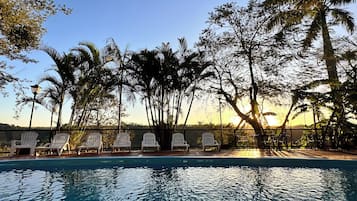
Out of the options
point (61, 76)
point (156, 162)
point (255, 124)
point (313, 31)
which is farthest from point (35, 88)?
point (313, 31)

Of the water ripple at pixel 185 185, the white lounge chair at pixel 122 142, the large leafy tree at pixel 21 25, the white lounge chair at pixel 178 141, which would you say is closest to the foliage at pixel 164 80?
the white lounge chair at pixel 178 141

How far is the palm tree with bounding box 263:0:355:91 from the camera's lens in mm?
10344

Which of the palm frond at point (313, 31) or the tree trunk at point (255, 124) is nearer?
the tree trunk at point (255, 124)

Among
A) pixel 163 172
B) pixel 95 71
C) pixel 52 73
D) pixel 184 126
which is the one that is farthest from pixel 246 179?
pixel 52 73

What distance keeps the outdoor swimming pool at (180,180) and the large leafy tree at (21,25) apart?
3.94 m

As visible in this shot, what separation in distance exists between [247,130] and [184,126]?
2961mm

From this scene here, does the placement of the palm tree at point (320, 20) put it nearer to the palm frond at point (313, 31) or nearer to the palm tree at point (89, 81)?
the palm frond at point (313, 31)

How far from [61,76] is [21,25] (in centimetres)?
242

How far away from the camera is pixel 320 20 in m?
11.9

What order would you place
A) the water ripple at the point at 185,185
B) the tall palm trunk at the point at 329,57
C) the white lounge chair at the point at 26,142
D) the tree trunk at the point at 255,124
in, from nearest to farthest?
the water ripple at the point at 185,185
the white lounge chair at the point at 26,142
the tall palm trunk at the point at 329,57
the tree trunk at the point at 255,124

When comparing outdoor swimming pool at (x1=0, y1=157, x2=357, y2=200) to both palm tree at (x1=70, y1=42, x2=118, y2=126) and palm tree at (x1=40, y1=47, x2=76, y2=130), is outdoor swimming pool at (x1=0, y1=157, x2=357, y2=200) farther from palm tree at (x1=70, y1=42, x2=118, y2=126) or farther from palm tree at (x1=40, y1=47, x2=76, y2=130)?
palm tree at (x1=40, y1=47, x2=76, y2=130)

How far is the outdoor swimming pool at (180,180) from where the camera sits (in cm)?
420

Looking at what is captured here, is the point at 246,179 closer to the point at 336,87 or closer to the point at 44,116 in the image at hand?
the point at 336,87

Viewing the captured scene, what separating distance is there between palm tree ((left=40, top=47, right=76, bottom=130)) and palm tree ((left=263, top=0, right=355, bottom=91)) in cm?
866
